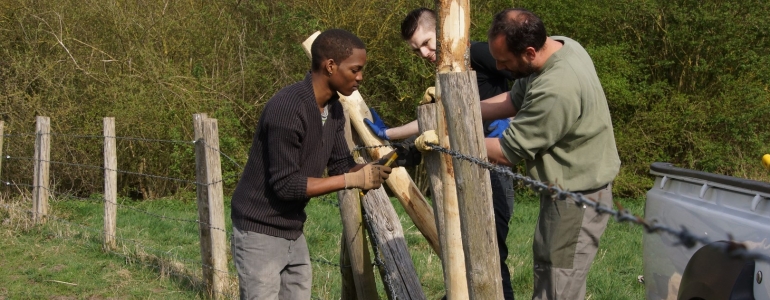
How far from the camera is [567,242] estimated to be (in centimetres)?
390

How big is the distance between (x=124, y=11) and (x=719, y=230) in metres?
11.2

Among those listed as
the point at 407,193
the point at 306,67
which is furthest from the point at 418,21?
the point at 306,67

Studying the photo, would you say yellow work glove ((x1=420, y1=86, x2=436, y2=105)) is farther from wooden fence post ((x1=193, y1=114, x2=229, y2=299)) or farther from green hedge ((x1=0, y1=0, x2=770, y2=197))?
green hedge ((x1=0, y1=0, x2=770, y2=197))

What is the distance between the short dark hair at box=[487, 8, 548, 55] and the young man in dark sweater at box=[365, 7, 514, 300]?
1353 millimetres

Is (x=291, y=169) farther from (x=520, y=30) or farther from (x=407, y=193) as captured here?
(x=407, y=193)

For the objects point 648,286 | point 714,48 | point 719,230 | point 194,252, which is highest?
point 714,48

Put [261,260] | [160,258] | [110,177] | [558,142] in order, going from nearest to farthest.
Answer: [558,142], [261,260], [160,258], [110,177]

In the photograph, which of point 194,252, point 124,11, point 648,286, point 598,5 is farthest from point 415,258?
point 124,11

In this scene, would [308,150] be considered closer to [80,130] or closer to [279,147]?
[279,147]

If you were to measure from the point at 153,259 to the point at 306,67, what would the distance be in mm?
6179

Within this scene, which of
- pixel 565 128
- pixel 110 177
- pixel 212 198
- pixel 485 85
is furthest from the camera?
pixel 110 177

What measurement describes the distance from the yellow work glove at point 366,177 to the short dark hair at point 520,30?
823 mm

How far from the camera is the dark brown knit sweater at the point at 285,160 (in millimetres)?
3918

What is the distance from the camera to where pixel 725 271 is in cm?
386
